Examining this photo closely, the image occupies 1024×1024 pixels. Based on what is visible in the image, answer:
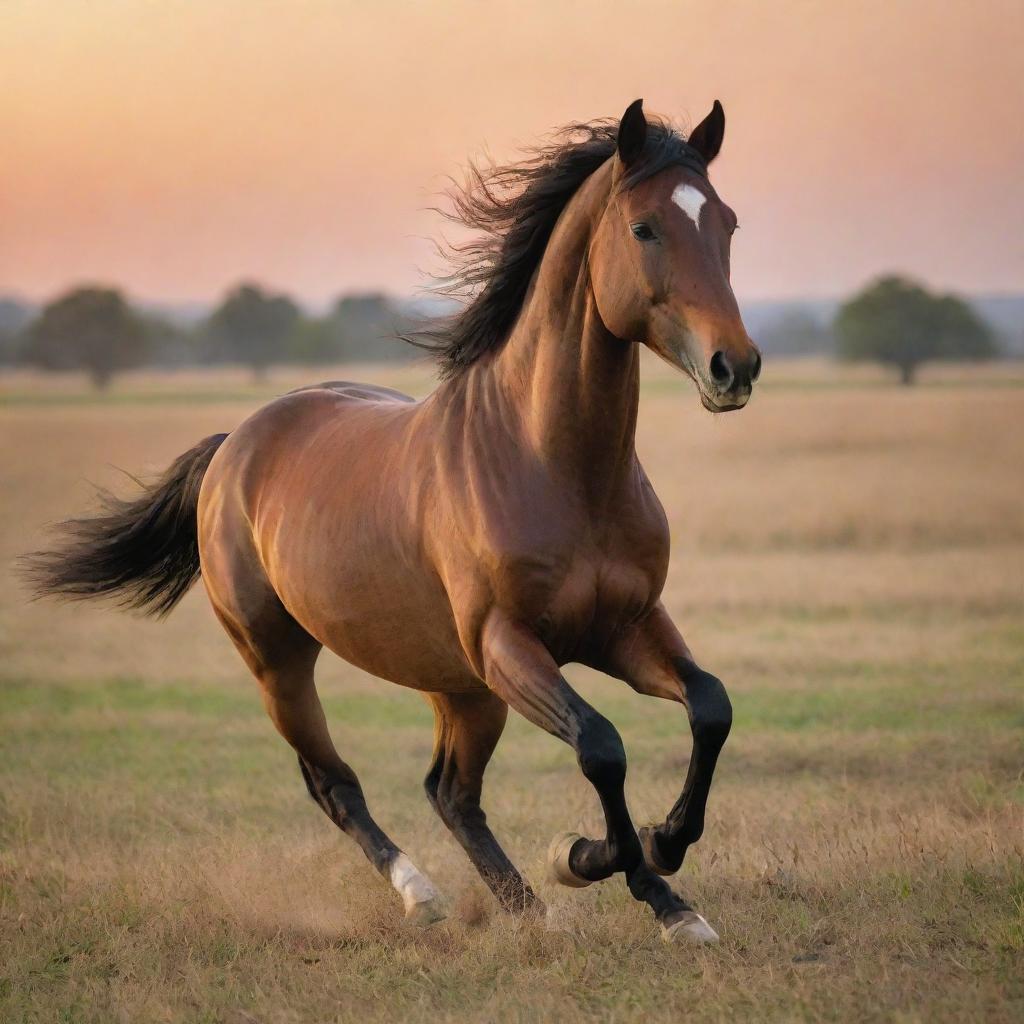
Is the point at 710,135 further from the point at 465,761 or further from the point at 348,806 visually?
the point at 348,806

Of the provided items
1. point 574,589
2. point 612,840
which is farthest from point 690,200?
point 612,840

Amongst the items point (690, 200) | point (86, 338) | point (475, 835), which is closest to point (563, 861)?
point (475, 835)

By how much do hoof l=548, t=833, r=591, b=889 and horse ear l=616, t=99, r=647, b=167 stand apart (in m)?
2.25

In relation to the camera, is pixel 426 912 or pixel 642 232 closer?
pixel 642 232

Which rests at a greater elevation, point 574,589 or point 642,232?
point 642,232

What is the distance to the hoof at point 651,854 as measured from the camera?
5.12 metres

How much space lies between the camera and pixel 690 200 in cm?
467

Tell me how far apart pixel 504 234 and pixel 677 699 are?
1.75m

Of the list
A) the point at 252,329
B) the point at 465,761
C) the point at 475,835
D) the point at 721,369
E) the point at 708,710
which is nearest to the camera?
the point at 721,369

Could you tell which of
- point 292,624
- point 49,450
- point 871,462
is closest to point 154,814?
point 292,624

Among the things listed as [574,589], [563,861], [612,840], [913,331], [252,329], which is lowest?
[563,861]

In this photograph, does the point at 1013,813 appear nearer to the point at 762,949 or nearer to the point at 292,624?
the point at 762,949

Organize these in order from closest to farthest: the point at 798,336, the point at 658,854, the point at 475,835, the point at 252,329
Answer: the point at 658,854 < the point at 475,835 < the point at 798,336 < the point at 252,329

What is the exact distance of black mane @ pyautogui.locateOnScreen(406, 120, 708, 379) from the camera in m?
5.32
